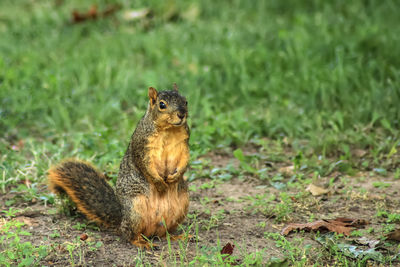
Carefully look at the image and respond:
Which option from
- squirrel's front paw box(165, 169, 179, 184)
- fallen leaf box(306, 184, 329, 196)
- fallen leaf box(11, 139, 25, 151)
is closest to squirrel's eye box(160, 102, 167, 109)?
squirrel's front paw box(165, 169, 179, 184)

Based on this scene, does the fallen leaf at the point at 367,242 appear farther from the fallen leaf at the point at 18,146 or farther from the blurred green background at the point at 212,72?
the fallen leaf at the point at 18,146

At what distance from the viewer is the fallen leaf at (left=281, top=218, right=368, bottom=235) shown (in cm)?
353

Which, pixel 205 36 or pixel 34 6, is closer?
pixel 205 36

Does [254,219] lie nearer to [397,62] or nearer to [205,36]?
[397,62]

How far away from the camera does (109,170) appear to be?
4.45 metres

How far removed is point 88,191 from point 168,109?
758 mm

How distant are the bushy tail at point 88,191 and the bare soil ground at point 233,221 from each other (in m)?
0.11

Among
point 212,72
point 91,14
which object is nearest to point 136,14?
Result: point 91,14

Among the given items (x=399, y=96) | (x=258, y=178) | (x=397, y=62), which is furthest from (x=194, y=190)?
(x=397, y=62)

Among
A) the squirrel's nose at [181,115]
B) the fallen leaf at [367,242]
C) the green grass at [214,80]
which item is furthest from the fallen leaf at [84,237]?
the fallen leaf at [367,242]

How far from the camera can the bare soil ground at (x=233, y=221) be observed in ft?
10.6

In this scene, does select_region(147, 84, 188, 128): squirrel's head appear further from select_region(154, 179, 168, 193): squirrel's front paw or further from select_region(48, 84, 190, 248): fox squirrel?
select_region(154, 179, 168, 193): squirrel's front paw

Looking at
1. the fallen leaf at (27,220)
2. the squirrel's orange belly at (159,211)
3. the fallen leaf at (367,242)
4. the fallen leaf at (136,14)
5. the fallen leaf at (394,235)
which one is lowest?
the fallen leaf at (367,242)

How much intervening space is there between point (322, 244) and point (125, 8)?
18.8ft
